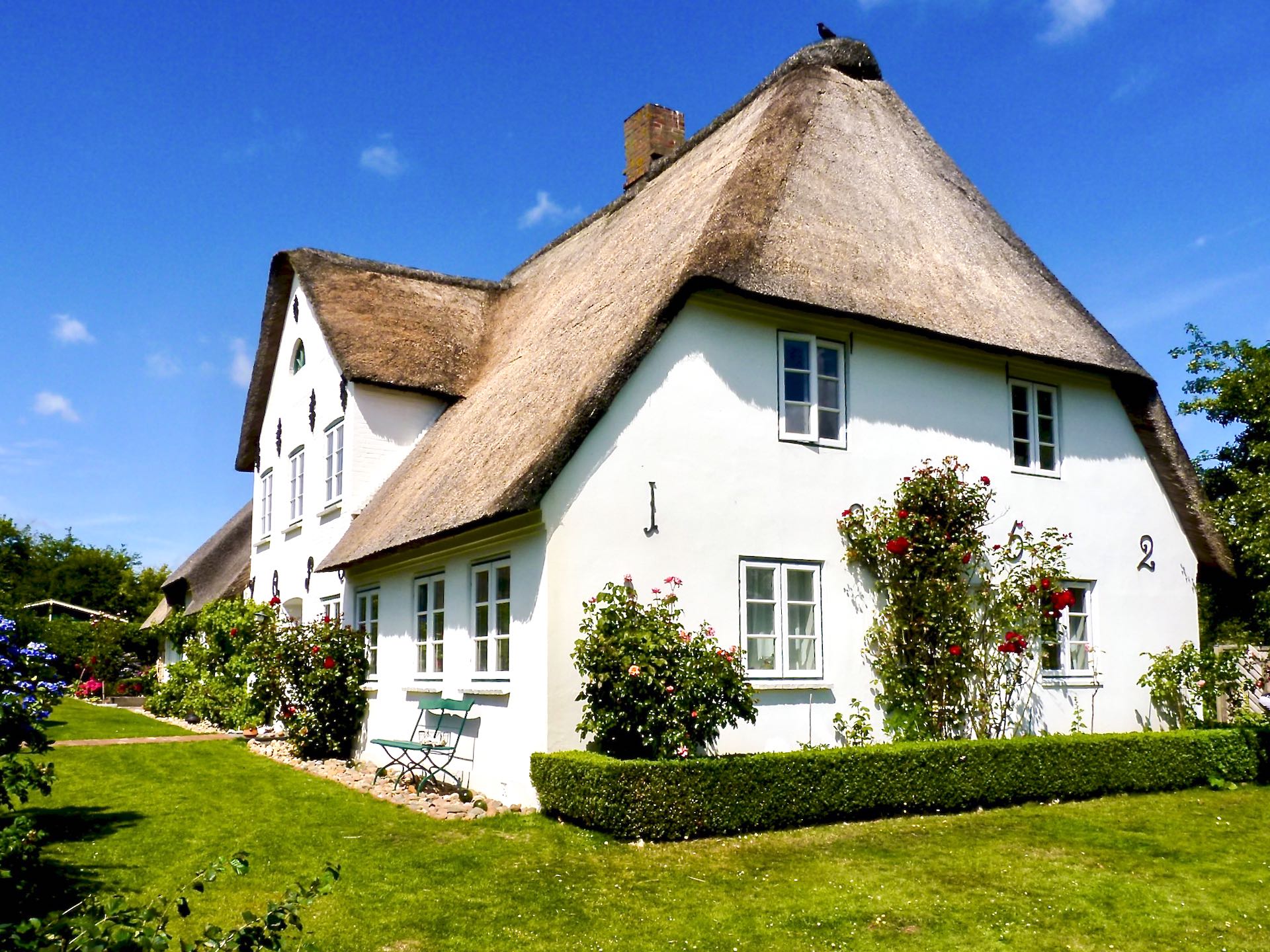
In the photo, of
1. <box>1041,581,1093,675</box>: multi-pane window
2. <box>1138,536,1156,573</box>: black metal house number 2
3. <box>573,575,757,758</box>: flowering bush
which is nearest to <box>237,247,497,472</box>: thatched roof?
<box>573,575,757,758</box>: flowering bush

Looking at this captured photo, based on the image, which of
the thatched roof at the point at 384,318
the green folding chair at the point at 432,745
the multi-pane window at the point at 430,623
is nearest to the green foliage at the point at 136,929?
the green folding chair at the point at 432,745

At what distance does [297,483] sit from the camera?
62.9 ft

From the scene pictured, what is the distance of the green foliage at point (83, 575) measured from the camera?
48594mm

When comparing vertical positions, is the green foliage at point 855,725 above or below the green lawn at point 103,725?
above

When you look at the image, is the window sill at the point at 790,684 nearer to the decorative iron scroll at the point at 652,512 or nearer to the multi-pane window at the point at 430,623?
the decorative iron scroll at the point at 652,512

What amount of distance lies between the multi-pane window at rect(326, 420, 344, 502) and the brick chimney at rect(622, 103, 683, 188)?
6650mm

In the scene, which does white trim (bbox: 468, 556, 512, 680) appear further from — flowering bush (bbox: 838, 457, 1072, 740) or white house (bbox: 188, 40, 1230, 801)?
flowering bush (bbox: 838, 457, 1072, 740)

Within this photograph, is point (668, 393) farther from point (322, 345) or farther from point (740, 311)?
point (322, 345)

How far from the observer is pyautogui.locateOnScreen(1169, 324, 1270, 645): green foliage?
14.0 meters

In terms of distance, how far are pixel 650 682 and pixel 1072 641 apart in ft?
22.3

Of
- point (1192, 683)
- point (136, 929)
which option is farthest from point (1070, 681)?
point (136, 929)

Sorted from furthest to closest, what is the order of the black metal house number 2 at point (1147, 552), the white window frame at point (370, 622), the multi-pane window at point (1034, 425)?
the white window frame at point (370, 622) < the black metal house number 2 at point (1147, 552) < the multi-pane window at point (1034, 425)

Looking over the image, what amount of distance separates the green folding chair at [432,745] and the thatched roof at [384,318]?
5293 millimetres

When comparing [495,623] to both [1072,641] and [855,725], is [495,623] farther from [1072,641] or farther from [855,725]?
[1072,641]
